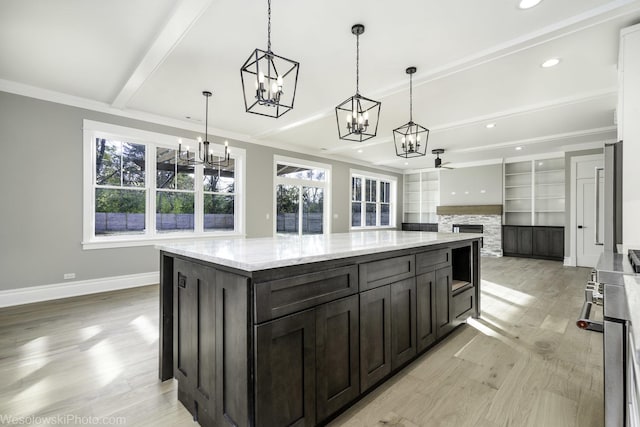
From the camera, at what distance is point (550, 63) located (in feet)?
10.2

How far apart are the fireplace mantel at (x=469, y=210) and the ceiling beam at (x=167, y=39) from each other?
326 inches

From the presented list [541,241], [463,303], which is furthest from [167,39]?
[541,241]

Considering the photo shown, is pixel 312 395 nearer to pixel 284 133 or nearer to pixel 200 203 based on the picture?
pixel 200 203

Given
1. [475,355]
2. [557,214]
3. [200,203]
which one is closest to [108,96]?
[200,203]

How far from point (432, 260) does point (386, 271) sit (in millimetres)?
677

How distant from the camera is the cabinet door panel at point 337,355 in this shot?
1.49 metres

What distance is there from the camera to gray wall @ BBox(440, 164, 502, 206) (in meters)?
8.24

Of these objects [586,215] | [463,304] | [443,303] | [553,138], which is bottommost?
[463,304]

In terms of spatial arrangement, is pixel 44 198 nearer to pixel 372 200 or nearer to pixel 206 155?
pixel 206 155

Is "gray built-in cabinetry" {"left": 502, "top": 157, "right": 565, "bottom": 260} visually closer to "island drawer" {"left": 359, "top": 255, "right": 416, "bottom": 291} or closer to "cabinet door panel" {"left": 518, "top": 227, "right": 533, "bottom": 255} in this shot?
"cabinet door panel" {"left": 518, "top": 227, "right": 533, "bottom": 255}

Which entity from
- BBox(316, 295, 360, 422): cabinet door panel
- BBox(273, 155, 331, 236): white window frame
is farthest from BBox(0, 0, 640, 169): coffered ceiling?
BBox(316, 295, 360, 422): cabinet door panel

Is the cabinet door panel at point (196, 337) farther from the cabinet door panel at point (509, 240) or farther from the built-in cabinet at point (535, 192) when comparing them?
the built-in cabinet at point (535, 192)

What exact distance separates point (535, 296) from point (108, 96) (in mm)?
6623

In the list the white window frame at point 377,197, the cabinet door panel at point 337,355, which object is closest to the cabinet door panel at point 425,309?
the cabinet door panel at point 337,355
